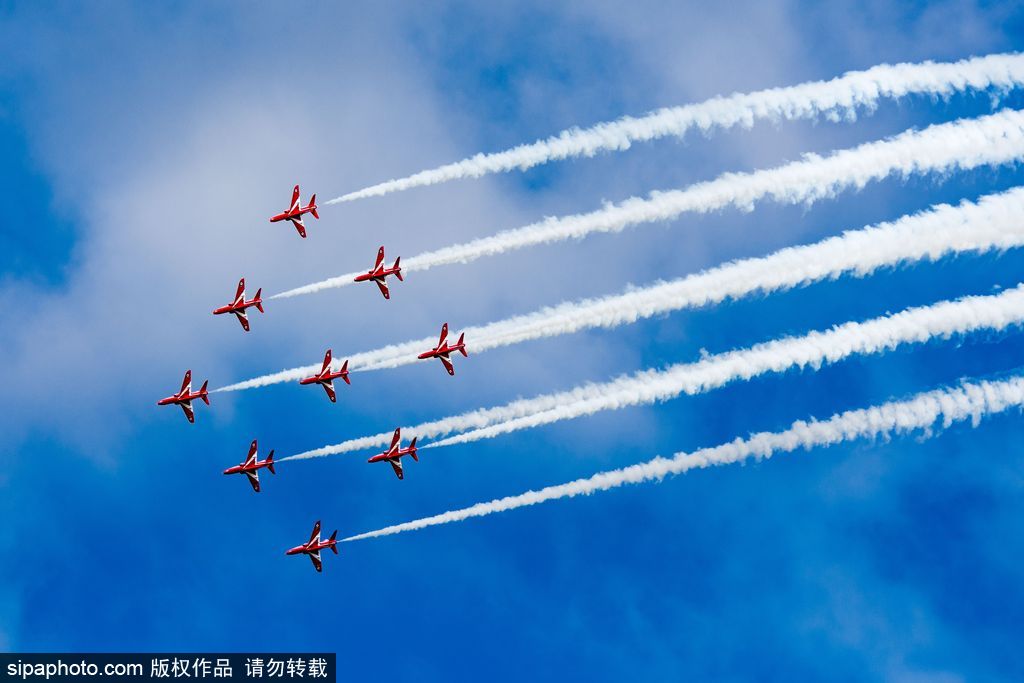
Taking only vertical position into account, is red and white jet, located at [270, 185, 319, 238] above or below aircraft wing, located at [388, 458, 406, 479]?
above

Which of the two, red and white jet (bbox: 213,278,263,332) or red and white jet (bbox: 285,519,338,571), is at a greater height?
red and white jet (bbox: 213,278,263,332)

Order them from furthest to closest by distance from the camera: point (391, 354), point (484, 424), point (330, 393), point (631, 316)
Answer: point (330, 393) → point (391, 354) → point (484, 424) → point (631, 316)

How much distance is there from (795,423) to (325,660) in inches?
905

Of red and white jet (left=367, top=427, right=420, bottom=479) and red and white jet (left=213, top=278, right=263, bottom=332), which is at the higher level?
red and white jet (left=213, top=278, right=263, bottom=332)

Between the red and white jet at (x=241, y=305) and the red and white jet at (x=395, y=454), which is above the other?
the red and white jet at (x=241, y=305)

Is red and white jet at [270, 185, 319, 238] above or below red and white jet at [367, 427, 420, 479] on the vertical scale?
above

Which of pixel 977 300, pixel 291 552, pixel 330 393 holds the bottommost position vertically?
pixel 977 300

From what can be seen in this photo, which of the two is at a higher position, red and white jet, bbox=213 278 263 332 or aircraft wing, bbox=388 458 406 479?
red and white jet, bbox=213 278 263 332

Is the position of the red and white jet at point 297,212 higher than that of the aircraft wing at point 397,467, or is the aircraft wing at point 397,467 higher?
the red and white jet at point 297,212

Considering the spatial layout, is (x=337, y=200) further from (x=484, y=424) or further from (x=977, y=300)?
(x=977, y=300)

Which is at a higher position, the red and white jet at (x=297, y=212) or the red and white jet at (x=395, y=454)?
the red and white jet at (x=297, y=212)

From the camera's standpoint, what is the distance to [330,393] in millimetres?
73812

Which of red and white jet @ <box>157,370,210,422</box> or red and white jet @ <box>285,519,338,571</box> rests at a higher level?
red and white jet @ <box>157,370,210,422</box>

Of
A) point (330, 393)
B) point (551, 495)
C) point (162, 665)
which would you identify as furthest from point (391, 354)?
point (162, 665)
